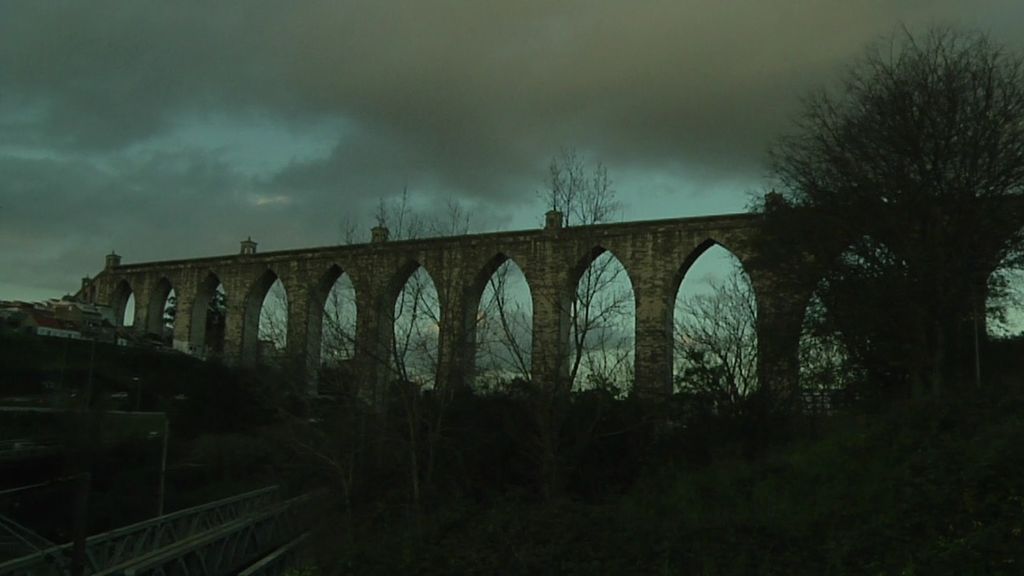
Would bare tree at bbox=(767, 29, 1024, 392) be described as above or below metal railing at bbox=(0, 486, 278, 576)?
above

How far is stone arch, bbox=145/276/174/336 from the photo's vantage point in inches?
1601

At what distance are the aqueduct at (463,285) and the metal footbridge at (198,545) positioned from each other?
2840 mm

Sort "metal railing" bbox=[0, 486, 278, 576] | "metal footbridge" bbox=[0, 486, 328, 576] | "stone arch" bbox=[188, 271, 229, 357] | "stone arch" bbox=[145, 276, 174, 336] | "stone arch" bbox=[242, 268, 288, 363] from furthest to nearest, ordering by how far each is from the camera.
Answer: "stone arch" bbox=[145, 276, 174, 336] → "stone arch" bbox=[188, 271, 229, 357] → "stone arch" bbox=[242, 268, 288, 363] → "metal footbridge" bbox=[0, 486, 328, 576] → "metal railing" bbox=[0, 486, 278, 576]

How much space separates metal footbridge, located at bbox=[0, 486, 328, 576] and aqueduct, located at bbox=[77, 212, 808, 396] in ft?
9.32

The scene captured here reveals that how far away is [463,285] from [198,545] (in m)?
5.79

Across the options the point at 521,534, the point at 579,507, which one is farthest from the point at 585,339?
the point at 521,534

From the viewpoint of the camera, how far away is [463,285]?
14.6 m

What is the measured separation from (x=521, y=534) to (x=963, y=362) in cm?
1143

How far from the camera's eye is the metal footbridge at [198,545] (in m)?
11.3

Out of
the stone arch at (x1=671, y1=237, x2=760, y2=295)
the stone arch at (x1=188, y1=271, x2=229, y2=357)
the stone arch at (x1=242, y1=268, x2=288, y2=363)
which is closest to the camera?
the stone arch at (x1=671, y1=237, x2=760, y2=295)

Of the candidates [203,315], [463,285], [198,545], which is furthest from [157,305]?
[198,545]

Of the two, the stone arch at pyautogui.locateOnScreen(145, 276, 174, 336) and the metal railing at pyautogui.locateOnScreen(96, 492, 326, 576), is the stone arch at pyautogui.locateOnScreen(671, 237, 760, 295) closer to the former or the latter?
the metal railing at pyautogui.locateOnScreen(96, 492, 326, 576)

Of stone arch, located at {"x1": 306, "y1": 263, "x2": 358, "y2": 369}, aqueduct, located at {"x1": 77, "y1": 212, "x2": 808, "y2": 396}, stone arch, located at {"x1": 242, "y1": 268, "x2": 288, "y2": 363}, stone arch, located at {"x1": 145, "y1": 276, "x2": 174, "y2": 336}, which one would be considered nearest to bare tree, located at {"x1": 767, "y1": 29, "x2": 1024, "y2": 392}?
aqueduct, located at {"x1": 77, "y1": 212, "x2": 808, "y2": 396}

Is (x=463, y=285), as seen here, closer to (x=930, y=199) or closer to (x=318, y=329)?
(x=318, y=329)
